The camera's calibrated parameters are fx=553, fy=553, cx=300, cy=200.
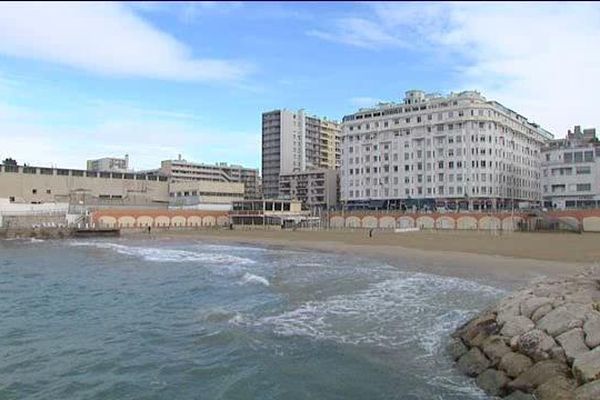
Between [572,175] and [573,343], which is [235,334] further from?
[572,175]

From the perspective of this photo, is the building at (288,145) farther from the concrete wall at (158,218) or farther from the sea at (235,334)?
the sea at (235,334)

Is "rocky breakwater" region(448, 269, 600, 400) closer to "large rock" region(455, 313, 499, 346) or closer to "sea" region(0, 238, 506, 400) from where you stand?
"large rock" region(455, 313, 499, 346)

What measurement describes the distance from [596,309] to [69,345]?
1608 cm

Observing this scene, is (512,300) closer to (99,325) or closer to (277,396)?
(277,396)

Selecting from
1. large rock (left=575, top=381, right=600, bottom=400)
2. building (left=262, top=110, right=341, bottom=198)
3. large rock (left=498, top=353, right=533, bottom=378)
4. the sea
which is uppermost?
building (left=262, top=110, right=341, bottom=198)

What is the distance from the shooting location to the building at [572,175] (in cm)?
8825

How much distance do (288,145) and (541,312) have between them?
166224mm

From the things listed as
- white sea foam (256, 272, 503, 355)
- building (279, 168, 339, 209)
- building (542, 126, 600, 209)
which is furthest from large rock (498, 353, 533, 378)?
building (279, 168, 339, 209)

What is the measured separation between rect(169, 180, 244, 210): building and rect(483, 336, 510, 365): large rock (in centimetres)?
10959

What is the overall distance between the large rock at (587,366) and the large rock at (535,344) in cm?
122

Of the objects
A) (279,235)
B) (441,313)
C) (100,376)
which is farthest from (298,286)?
(279,235)

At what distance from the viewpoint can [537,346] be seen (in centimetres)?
1394

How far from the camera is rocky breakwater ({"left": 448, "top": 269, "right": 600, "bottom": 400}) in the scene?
11988 millimetres

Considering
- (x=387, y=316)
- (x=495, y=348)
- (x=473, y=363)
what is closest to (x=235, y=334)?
(x=387, y=316)
